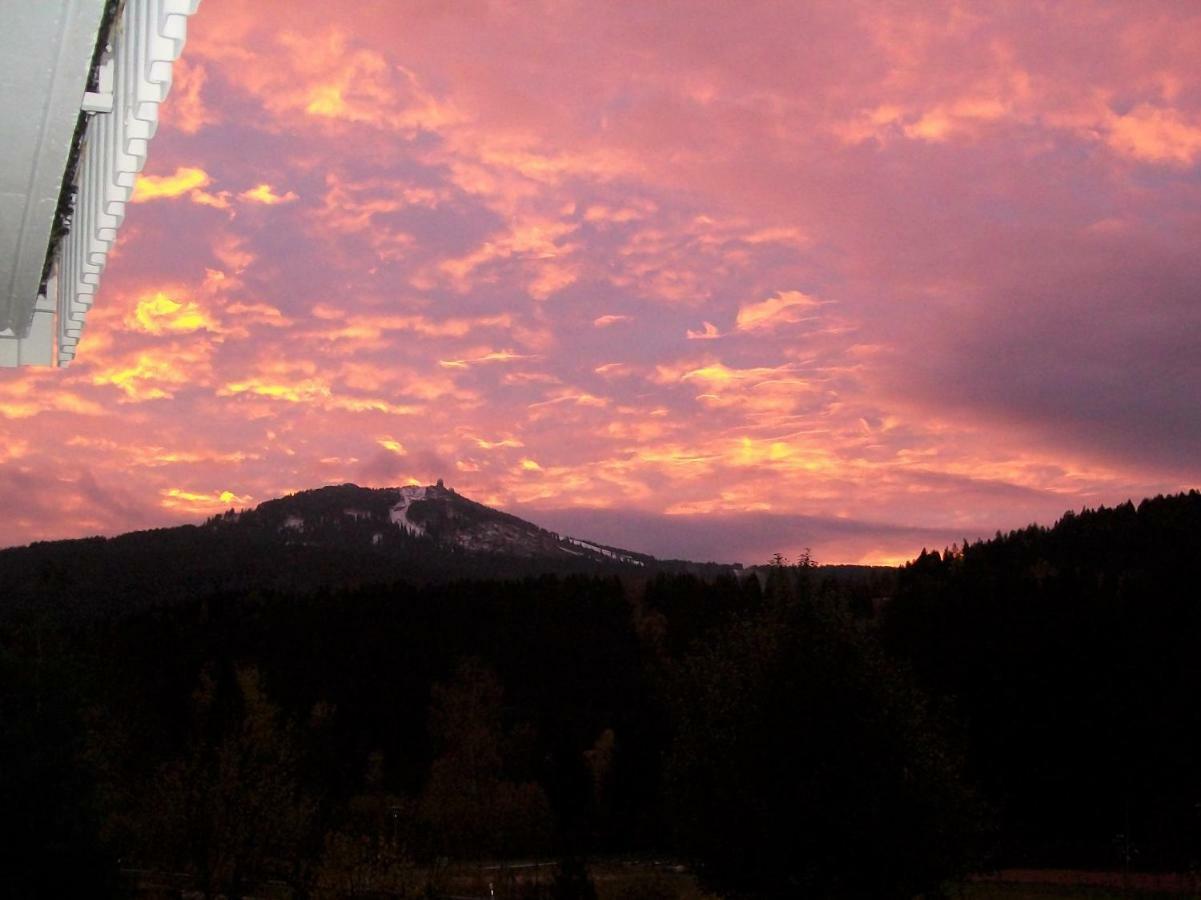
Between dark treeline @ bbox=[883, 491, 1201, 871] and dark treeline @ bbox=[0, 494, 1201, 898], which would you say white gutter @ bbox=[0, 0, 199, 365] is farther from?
dark treeline @ bbox=[883, 491, 1201, 871]

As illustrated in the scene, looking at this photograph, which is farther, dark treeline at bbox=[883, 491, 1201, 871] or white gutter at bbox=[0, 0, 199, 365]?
dark treeline at bbox=[883, 491, 1201, 871]

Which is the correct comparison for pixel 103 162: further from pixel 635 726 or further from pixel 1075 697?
pixel 635 726

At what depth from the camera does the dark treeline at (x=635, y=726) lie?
30.7 meters

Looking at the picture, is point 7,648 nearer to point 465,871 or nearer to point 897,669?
point 897,669

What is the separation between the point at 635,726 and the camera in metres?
104

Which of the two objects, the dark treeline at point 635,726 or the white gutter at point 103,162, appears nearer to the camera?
the white gutter at point 103,162

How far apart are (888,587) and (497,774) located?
165 ft

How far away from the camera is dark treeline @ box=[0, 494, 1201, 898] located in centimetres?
3069

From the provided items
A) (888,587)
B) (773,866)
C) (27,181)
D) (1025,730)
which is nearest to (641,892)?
(773,866)

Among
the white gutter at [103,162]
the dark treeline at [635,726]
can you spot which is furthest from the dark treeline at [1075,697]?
the white gutter at [103,162]

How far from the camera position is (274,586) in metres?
186

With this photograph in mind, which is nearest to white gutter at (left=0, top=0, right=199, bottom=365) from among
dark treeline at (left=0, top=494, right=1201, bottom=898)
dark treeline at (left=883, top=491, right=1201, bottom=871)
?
dark treeline at (left=0, top=494, right=1201, bottom=898)

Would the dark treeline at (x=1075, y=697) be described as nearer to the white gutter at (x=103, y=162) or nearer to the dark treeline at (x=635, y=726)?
the dark treeline at (x=635, y=726)

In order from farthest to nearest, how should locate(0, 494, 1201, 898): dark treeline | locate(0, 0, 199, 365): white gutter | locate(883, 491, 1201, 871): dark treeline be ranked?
locate(883, 491, 1201, 871): dark treeline < locate(0, 494, 1201, 898): dark treeline < locate(0, 0, 199, 365): white gutter
